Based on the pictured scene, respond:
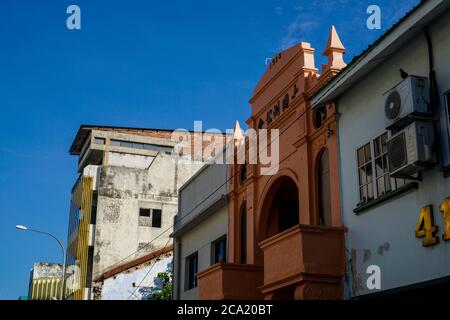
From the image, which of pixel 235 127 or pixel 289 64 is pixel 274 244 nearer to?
pixel 289 64

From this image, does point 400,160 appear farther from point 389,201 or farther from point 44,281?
point 44,281

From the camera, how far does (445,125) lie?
379 inches

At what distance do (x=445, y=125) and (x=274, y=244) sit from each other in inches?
173

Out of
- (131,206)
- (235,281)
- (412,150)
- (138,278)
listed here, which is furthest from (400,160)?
(131,206)

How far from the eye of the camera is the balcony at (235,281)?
49.6 ft

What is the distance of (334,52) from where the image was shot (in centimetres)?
1334

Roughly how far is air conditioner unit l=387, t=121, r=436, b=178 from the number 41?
0.63 metres

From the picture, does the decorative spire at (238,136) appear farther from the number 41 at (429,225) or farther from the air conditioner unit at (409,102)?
the number 41 at (429,225)

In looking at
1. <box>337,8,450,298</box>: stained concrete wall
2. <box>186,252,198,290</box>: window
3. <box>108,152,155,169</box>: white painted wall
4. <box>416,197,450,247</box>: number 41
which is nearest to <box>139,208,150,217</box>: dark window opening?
<box>108,152,155,169</box>: white painted wall

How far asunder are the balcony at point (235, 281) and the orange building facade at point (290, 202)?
24mm

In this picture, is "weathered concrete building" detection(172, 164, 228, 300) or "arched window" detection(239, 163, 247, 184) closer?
"arched window" detection(239, 163, 247, 184)

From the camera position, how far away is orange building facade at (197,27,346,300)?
1171 centimetres

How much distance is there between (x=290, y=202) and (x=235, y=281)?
97.8 inches

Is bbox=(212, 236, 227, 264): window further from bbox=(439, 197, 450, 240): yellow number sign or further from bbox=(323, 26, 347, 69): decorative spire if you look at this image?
bbox=(439, 197, 450, 240): yellow number sign
